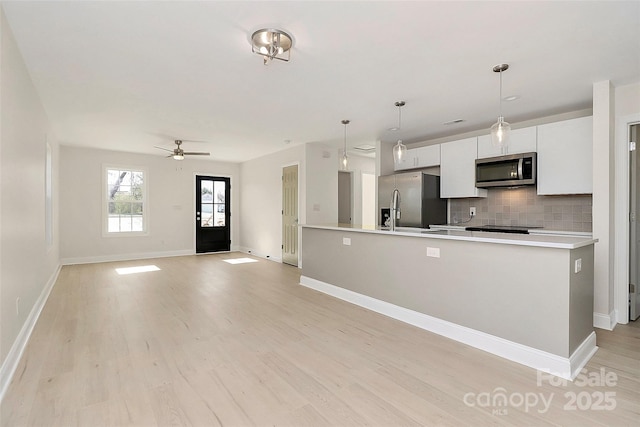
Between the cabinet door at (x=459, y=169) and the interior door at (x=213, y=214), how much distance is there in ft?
19.2

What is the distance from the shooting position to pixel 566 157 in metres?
3.83

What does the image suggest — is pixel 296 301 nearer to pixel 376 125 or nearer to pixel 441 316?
pixel 441 316

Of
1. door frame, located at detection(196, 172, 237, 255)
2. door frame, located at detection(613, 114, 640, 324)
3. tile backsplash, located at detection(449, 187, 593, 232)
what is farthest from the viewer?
door frame, located at detection(196, 172, 237, 255)

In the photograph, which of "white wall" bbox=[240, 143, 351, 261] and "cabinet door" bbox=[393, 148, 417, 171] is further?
"white wall" bbox=[240, 143, 351, 261]

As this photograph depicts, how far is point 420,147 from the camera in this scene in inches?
224

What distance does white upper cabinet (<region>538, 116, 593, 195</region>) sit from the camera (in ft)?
12.0

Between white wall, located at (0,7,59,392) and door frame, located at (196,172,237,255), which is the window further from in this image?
white wall, located at (0,7,59,392)

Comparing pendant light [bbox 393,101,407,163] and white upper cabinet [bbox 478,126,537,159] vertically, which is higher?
white upper cabinet [bbox 478,126,537,159]

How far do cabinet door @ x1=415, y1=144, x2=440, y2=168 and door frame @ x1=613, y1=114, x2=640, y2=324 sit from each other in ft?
7.52

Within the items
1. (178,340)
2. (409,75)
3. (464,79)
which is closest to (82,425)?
(178,340)

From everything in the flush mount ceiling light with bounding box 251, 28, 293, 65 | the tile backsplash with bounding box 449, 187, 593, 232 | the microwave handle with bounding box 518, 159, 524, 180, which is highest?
the flush mount ceiling light with bounding box 251, 28, 293, 65

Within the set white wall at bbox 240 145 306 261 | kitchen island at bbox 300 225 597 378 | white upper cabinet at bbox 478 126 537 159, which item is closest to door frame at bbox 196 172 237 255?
white wall at bbox 240 145 306 261

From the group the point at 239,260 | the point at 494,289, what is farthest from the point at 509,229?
the point at 239,260

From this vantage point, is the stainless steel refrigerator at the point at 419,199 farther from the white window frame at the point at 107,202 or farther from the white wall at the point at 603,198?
the white window frame at the point at 107,202
